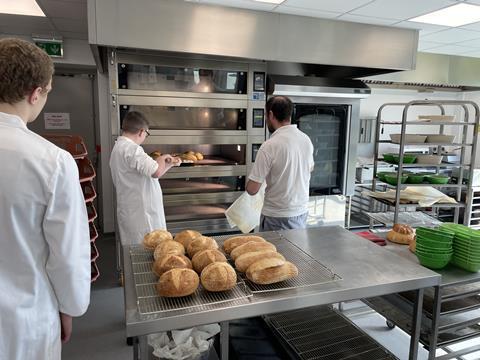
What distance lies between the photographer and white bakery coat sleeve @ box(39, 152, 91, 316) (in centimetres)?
108

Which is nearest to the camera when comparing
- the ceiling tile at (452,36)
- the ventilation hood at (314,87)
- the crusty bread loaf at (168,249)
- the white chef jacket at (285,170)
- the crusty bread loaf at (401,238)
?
the crusty bread loaf at (168,249)

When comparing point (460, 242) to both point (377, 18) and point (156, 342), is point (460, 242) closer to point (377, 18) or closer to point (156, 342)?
point (156, 342)

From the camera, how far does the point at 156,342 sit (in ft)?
4.78

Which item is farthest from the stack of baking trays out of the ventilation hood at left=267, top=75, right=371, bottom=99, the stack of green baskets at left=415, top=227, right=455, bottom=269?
the ventilation hood at left=267, top=75, right=371, bottom=99

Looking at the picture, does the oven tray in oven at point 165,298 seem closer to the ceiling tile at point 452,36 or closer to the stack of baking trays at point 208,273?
the stack of baking trays at point 208,273

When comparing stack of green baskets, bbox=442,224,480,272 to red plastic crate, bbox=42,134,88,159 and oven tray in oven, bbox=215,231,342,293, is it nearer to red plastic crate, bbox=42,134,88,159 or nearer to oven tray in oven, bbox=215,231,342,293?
oven tray in oven, bbox=215,231,342,293

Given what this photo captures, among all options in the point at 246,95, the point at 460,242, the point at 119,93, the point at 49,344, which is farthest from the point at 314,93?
the point at 49,344

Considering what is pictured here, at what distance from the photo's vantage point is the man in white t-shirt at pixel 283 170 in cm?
231

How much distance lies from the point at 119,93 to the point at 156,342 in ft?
6.19

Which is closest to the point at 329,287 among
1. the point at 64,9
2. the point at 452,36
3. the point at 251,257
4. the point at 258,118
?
the point at 251,257

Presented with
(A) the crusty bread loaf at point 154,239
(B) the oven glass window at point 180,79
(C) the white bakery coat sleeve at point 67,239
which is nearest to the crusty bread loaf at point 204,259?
(A) the crusty bread loaf at point 154,239

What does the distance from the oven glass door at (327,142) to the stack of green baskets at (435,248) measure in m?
1.87

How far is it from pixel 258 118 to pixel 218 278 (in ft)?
7.42

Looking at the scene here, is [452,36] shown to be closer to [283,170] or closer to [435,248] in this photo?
[283,170]
